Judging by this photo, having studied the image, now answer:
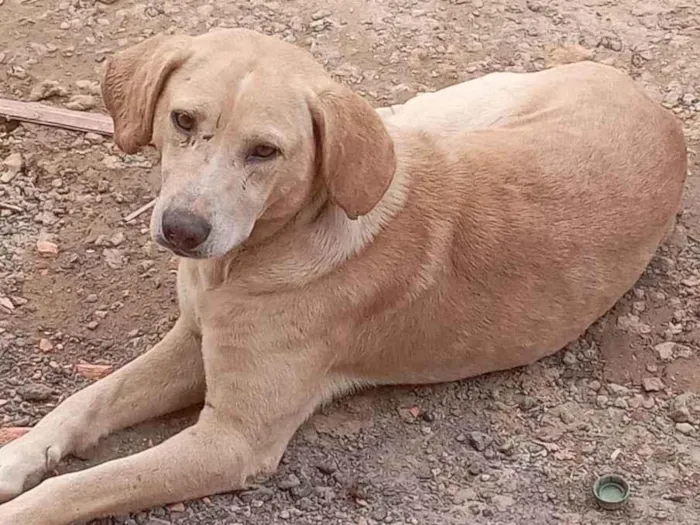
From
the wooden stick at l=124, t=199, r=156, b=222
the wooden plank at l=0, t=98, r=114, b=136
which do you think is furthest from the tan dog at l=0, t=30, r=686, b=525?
the wooden plank at l=0, t=98, r=114, b=136

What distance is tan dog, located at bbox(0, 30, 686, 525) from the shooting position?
10.9 ft

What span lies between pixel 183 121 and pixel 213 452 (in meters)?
0.94

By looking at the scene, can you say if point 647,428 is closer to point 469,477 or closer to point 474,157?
point 469,477

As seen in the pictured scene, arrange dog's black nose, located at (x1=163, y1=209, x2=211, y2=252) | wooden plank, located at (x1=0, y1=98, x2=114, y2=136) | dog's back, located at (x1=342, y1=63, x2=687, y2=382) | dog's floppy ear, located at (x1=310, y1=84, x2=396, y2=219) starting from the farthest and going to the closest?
wooden plank, located at (x1=0, y1=98, x2=114, y2=136) < dog's back, located at (x1=342, y1=63, x2=687, y2=382) < dog's floppy ear, located at (x1=310, y1=84, x2=396, y2=219) < dog's black nose, located at (x1=163, y1=209, x2=211, y2=252)

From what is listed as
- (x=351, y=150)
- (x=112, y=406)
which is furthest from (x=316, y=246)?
(x=112, y=406)

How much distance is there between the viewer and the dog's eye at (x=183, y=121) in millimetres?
3279

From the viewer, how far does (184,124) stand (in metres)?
3.30

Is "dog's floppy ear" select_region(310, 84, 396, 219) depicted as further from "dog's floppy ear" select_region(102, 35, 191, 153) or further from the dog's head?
"dog's floppy ear" select_region(102, 35, 191, 153)

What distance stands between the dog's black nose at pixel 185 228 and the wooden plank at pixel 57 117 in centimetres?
188

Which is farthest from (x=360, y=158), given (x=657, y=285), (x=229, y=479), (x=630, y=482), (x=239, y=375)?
(x=657, y=285)

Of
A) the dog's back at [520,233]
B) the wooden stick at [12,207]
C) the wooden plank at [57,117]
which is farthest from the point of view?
the wooden plank at [57,117]

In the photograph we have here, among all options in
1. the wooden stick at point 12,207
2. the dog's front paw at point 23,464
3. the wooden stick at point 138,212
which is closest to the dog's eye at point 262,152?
the dog's front paw at point 23,464

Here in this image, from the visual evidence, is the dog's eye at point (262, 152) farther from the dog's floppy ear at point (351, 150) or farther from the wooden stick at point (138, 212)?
the wooden stick at point (138, 212)

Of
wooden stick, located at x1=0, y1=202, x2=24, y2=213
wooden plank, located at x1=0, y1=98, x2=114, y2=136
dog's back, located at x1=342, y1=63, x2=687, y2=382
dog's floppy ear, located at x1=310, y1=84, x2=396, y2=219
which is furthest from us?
wooden plank, located at x1=0, y1=98, x2=114, y2=136
